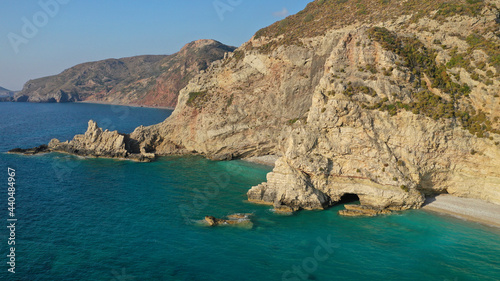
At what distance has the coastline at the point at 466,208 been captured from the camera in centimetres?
3534

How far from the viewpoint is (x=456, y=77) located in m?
40.7

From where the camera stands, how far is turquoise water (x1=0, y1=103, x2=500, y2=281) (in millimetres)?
26328

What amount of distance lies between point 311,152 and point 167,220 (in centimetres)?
2063

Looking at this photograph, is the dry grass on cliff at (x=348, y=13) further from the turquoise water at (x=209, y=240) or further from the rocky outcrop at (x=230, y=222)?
the rocky outcrop at (x=230, y=222)

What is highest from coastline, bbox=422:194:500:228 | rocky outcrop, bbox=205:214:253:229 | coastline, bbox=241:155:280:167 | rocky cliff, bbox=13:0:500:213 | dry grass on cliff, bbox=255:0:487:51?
dry grass on cliff, bbox=255:0:487:51

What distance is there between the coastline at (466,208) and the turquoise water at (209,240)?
1.58m

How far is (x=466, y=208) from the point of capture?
37.2 meters

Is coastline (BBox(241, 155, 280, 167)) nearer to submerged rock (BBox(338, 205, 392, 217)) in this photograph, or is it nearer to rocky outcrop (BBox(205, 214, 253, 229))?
submerged rock (BBox(338, 205, 392, 217))

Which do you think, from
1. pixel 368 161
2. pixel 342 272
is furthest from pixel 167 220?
pixel 368 161

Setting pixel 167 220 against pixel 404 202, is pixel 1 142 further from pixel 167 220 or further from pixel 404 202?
pixel 404 202

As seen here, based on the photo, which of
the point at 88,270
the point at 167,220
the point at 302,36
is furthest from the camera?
the point at 302,36

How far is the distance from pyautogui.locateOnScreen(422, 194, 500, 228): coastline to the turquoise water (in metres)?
1.58
